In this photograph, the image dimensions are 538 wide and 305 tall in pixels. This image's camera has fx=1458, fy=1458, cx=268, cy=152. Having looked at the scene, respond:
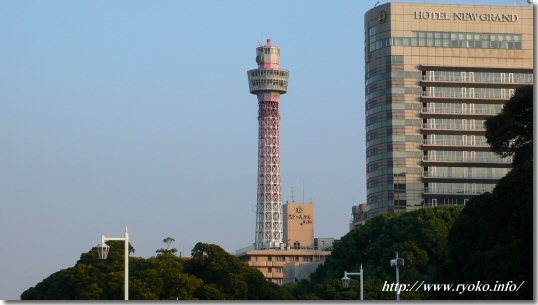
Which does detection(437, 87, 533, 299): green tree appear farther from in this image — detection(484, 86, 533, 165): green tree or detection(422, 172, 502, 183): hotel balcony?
detection(422, 172, 502, 183): hotel balcony

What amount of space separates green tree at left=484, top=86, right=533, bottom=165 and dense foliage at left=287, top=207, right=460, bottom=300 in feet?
50.5

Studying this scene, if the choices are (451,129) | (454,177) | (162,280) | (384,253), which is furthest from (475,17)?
(162,280)

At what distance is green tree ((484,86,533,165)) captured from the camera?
87.0 m

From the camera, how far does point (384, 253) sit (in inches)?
4589

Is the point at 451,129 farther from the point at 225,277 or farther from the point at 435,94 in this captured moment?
the point at 225,277

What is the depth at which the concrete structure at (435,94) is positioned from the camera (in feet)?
609

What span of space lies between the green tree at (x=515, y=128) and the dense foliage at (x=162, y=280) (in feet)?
60.2

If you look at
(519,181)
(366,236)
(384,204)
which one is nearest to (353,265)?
(366,236)

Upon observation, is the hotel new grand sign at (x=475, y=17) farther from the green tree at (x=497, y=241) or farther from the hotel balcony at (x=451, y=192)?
the green tree at (x=497, y=241)

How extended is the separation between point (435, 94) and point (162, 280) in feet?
324

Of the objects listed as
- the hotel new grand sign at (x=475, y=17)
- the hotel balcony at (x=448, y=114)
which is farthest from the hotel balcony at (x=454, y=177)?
the hotel new grand sign at (x=475, y=17)

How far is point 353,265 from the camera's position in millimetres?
120875

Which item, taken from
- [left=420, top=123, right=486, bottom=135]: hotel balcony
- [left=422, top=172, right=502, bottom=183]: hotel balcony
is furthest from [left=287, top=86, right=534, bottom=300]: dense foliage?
[left=420, top=123, right=486, bottom=135]: hotel balcony

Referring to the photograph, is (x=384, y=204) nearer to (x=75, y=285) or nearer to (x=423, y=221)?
(x=423, y=221)
